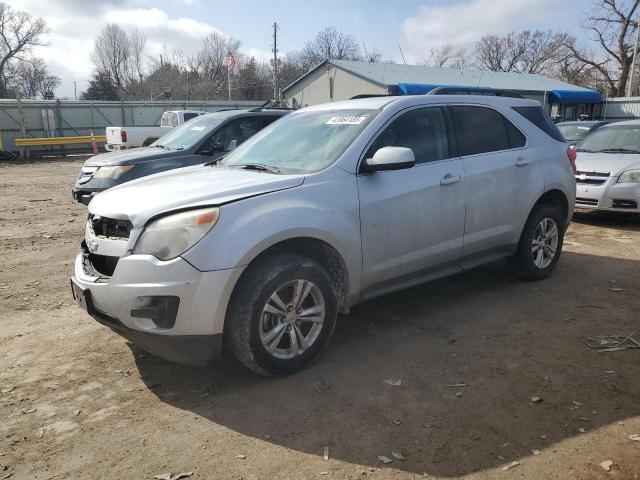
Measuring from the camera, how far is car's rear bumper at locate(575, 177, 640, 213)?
25.7 ft

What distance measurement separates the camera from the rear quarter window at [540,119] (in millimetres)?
5320

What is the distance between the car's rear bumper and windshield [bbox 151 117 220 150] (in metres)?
5.96

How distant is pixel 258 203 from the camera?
3.28 metres

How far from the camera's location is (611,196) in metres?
7.99

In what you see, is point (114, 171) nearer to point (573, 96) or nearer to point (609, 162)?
point (609, 162)

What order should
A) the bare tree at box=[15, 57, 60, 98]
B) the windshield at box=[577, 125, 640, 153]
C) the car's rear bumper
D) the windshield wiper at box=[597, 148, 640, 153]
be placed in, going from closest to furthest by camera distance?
1. the car's rear bumper
2. the windshield wiper at box=[597, 148, 640, 153]
3. the windshield at box=[577, 125, 640, 153]
4. the bare tree at box=[15, 57, 60, 98]

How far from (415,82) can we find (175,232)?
30.9 meters

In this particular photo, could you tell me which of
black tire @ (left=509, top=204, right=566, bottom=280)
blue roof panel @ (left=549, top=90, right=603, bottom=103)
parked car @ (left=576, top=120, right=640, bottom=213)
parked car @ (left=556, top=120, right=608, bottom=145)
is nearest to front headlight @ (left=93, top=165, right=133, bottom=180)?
black tire @ (left=509, top=204, right=566, bottom=280)

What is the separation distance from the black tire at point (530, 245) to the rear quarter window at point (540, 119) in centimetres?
78

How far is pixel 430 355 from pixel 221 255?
174cm

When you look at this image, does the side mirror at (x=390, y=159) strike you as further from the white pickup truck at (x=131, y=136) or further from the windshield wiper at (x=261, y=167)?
the white pickup truck at (x=131, y=136)

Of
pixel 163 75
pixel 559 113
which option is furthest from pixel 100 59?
pixel 559 113

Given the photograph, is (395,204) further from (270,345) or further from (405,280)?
(270,345)

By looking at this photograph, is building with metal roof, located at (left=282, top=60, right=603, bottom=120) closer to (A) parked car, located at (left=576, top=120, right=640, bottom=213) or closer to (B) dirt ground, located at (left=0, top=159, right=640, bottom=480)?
(A) parked car, located at (left=576, top=120, right=640, bottom=213)
